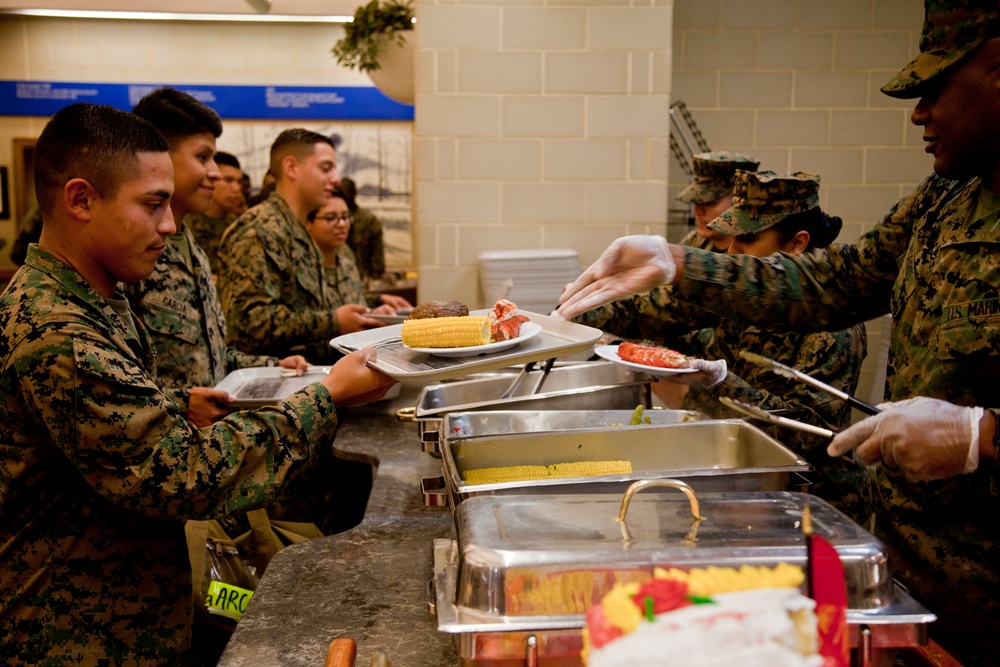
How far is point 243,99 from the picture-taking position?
843cm

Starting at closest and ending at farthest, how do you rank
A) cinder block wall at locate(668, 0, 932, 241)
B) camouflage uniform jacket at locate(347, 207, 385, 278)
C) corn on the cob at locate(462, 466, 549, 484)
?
corn on the cob at locate(462, 466, 549, 484) → cinder block wall at locate(668, 0, 932, 241) → camouflage uniform jacket at locate(347, 207, 385, 278)

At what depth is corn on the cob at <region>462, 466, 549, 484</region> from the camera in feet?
6.14

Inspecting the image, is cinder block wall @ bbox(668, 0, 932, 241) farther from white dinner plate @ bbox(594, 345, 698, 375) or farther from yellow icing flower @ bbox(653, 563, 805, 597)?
yellow icing flower @ bbox(653, 563, 805, 597)

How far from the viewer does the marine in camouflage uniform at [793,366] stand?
2395 millimetres

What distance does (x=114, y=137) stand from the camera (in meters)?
1.74

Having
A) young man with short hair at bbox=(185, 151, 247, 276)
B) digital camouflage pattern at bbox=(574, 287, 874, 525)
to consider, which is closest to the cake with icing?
digital camouflage pattern at bbox=(574, 287, 874, 525)

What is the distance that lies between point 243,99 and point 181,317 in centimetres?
630

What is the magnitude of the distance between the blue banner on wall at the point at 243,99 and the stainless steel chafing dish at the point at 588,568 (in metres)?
7.80

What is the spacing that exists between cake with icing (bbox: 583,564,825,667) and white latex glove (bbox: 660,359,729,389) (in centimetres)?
157

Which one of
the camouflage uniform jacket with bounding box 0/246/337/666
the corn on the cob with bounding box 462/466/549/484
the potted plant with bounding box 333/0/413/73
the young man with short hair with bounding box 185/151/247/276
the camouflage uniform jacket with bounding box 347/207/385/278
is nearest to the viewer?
the camouflage uniform jacket with bounding box 0/246/337/666

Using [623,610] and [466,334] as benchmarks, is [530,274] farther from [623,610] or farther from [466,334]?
[623,610]

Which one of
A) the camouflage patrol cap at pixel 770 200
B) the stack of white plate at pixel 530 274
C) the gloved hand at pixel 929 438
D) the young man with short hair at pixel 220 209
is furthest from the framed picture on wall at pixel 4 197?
the gloved hand at pixel 929 438

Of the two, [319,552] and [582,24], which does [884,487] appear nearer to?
[319,552]

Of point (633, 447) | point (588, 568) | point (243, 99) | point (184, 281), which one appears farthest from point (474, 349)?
point (243, 99)
